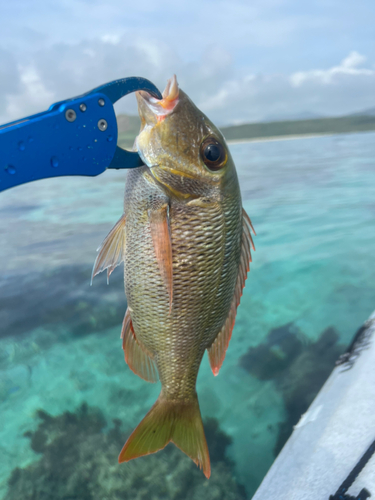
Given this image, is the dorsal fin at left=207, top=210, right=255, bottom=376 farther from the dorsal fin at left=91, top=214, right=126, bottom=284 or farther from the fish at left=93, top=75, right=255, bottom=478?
the dorsal fin at left=91, top=214, right=126, bottom=284

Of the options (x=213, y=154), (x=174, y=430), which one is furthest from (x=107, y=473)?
(x=213, y=154)

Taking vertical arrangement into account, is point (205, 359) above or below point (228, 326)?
below

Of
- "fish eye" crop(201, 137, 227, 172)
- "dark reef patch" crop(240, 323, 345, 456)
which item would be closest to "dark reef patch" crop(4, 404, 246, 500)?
"dark reef patch" crop(240, 323, 345, 456)

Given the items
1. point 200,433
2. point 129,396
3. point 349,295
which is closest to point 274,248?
point 349,295

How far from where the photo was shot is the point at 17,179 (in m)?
0.86

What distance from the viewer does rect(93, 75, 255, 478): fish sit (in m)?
1.27

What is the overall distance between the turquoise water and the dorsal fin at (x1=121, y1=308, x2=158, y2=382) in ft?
4.56

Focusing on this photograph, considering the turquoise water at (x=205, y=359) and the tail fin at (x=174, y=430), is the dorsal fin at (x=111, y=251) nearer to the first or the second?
the tail fin at (x=174, y=430)

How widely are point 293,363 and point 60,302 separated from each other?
320cm

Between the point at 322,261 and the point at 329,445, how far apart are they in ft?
14.9

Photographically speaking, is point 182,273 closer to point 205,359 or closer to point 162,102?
point 162,102

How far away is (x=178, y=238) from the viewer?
129cm

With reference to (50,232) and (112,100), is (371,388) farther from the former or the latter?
(50,232)

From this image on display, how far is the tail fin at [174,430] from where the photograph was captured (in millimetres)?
1627
